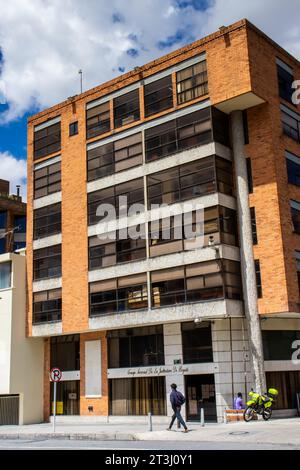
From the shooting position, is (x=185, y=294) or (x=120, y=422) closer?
(x=185, y=294)

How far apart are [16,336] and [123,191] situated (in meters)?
11.2

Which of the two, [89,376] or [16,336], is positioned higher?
[16,336]

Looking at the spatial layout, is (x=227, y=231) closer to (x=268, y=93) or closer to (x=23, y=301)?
(x=268, y=93)

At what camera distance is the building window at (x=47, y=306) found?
34.0 m

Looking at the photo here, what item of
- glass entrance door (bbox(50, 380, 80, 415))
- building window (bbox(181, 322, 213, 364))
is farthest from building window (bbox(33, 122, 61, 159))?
building window (bbox(181, 322, 213, 364))

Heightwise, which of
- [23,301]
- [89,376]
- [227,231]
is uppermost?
[227,231]

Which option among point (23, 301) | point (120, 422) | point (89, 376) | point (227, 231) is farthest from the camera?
point (23, 301)

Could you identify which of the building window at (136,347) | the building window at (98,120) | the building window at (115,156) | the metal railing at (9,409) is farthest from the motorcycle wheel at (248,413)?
the building window at (98,120)

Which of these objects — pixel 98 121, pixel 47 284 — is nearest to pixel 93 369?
pixel 47 284

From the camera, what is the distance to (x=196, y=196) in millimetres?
28688

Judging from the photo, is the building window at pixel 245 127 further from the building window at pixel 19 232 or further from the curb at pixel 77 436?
the building window at pixel 19 232

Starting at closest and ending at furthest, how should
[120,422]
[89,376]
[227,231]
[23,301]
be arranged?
[227,231] → [120,422] → [89,376] → [23,301]

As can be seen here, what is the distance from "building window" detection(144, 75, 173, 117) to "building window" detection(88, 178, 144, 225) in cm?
412

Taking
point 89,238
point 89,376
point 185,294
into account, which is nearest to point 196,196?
point 185,294
